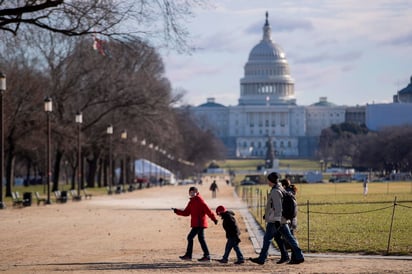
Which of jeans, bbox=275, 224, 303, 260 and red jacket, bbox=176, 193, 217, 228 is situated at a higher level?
red jacket, bbox=176, 193, 217, 228

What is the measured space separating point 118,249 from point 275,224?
566 centimetres

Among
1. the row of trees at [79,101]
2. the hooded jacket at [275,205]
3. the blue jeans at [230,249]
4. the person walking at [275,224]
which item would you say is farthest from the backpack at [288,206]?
the row of trees at [79,101]

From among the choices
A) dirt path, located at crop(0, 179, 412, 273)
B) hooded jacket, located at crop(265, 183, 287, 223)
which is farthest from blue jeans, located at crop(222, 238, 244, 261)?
hooded jacket, located at crop(265, 183, 287, 223)

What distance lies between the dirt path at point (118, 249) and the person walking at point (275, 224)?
0.21 meters

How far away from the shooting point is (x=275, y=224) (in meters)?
22.8

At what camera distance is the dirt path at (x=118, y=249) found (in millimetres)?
22000

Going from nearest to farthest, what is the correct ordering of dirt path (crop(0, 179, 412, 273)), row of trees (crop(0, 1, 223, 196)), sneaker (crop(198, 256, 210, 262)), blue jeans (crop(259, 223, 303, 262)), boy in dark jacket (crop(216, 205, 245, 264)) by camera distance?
1. dirt path (crop(0, 179, 412, 273))
2. blue jeans (crop(259, 223, 303, 262))
3. boy in dark jacket (crop(216, 205, 245, 264))
4. sneaker (crop(198, 256, 210, 262))
5. row of trees (crop(0, 1, 223, 196))

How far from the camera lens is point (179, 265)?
22875mm

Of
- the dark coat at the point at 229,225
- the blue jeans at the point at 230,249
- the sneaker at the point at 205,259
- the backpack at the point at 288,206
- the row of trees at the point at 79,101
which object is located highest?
the row of trees at the point at 79,101

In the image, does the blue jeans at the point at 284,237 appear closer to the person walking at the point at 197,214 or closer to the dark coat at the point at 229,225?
the dark coat at the point at 229,225

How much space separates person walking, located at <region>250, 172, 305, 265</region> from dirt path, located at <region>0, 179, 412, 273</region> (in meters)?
0.21

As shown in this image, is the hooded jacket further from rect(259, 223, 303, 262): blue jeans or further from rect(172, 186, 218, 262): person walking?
rect(172, 186, 218, 262): person walking

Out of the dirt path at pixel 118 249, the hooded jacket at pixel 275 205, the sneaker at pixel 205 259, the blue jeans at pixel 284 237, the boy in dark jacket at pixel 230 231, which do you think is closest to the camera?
the dirt path at pixel 118 249

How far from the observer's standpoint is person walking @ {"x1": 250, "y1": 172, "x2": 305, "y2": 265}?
74.0 feet
